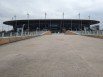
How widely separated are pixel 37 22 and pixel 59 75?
124459mm

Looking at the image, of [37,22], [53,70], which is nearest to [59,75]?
[53,70]

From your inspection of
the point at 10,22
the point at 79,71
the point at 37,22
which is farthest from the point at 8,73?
the point at 10,22

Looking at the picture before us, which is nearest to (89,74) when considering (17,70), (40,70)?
(40,70)

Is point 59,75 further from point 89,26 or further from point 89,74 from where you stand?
point 89,26

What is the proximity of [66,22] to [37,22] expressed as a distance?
18673 mm

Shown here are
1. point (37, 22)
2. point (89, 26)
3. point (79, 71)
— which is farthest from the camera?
point (89, 26)

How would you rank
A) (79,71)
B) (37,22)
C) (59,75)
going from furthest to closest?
1. (37,22)
2. (79,71)
3. (59,75)

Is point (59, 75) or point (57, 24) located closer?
point (59, 75)

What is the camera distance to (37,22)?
12938 cm

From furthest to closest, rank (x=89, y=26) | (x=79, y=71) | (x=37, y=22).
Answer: (x=89, y=26)
(x=37, y=22)
(x=79, y=71)

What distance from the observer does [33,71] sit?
6.33m

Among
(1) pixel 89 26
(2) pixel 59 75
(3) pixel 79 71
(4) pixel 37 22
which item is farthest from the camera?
(1) pixel 89 26

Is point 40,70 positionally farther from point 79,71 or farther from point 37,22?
point 37,22

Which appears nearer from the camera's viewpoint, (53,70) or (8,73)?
(8,73)
